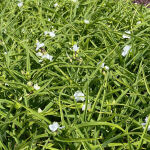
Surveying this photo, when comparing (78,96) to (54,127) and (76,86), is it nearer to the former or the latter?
(76,86)

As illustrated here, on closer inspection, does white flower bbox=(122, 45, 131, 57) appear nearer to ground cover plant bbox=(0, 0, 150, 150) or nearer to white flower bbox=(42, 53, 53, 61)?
ground cover plant bbox=(0, 0, 150, 150)

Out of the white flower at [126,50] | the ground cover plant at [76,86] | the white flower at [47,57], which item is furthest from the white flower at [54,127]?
the white flower at [126,50]

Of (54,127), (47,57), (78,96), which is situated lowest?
(54,127)

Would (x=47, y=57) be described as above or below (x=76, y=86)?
above

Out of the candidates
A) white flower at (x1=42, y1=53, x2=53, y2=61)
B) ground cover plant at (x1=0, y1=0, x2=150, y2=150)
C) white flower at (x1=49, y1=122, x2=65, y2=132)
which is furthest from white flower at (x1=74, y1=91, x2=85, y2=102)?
white flower at (x1=42, y1=53, x2=53, y2=61)

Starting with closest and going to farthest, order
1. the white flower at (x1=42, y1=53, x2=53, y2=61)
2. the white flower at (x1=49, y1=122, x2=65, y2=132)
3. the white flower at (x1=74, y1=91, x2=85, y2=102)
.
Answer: the white flower at (x1=49, y1=122, x2=65, y2=132), the white flower at (x1=74, y1=91, x2=85, y2=102), the white flower at (x1=42, y1=53, x2=53, y2=61)

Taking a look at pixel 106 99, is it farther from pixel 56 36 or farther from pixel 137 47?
pixel 56 36

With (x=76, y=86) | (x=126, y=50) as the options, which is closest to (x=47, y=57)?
(x=76, y=86)

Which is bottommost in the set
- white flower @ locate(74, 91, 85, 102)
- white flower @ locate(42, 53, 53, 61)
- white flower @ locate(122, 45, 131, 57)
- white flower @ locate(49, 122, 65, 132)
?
white flower @ locate(49, 122, 65, 132)
